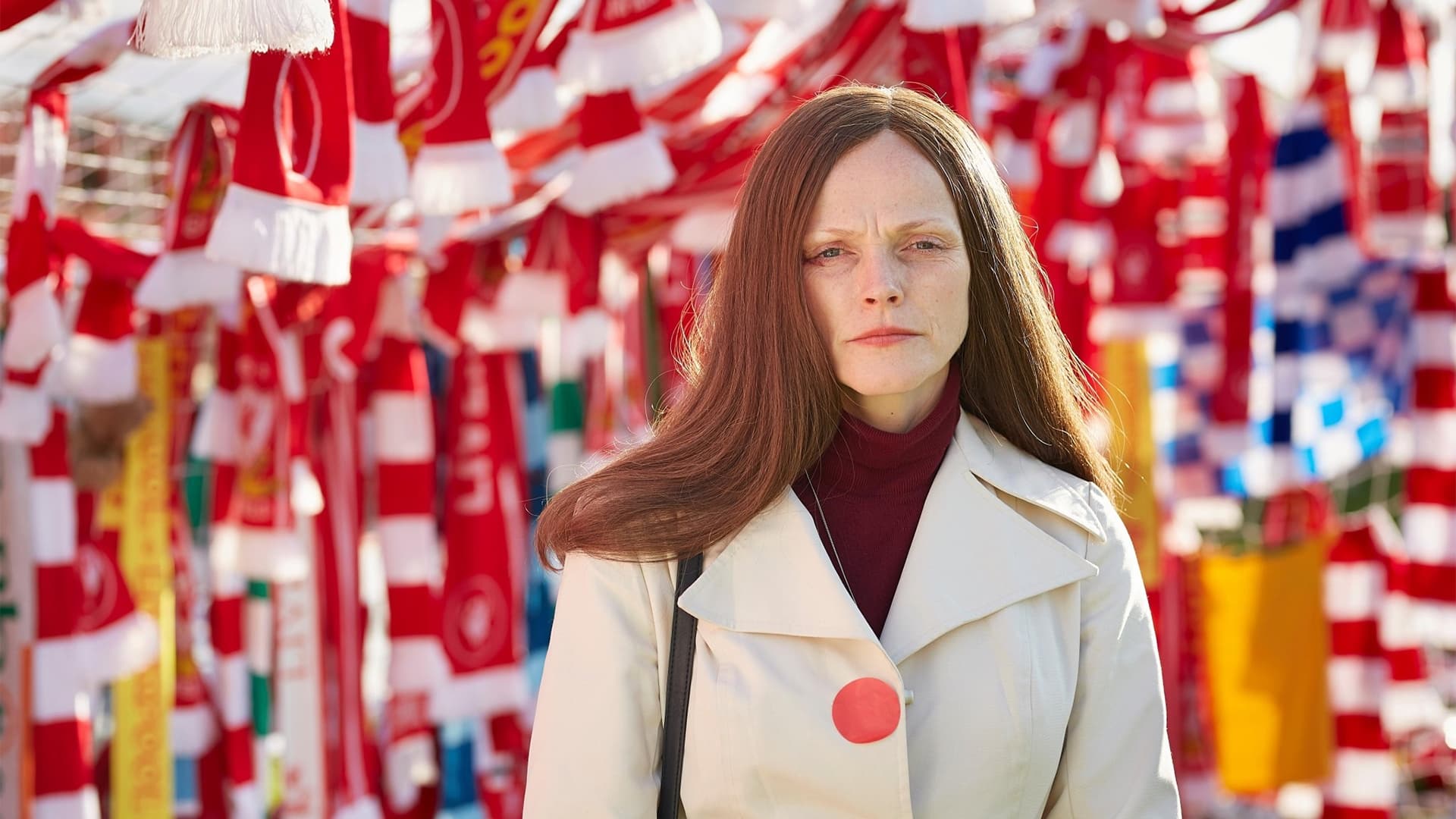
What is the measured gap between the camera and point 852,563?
1750 mm

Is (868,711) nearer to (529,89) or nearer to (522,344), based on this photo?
(529,89)

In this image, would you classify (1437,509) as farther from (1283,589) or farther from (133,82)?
(133,82)

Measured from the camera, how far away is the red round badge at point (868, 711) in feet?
5.23

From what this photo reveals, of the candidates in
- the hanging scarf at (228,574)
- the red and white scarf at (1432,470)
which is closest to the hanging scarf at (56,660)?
the hanging scarf at (228,574)

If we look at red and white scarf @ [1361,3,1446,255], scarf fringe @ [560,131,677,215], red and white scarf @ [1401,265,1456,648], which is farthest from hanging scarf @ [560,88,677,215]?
red and white scarf @ [1401,265,1456,648]

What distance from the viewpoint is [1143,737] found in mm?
1689

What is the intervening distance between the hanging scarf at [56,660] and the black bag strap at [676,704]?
1805 millimetres

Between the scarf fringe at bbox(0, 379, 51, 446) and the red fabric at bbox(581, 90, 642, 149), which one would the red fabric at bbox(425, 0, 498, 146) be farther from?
the scarf fringe at bbox(0, 379, 51, 446)

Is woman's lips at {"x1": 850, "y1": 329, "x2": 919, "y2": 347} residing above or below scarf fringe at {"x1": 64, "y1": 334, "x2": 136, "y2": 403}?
below

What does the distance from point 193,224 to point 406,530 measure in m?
1.04

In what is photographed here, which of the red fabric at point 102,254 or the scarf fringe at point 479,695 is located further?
the scarf fringe at point 479,695

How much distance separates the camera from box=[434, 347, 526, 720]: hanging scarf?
11.7 ft

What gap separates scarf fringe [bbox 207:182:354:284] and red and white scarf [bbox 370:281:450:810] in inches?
62.5

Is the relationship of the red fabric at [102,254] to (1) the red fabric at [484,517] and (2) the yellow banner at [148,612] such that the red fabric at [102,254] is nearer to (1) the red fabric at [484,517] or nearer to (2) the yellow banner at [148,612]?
(2) the yellow banner at [148,612]
